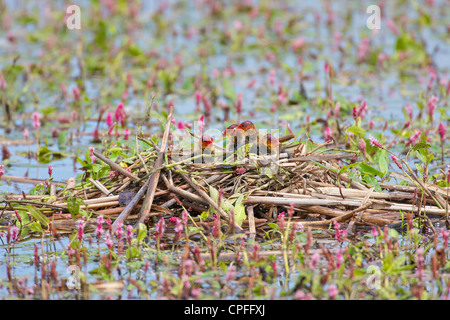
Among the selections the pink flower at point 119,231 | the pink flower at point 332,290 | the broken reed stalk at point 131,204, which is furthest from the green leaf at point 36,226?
the pink flower at point 332,290

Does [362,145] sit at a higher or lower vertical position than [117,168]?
higher

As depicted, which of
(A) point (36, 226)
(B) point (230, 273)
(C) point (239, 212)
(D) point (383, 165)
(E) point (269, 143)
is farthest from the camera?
(D) point (383, 165)

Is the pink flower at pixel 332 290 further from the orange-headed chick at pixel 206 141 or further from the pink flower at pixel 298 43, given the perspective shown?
the pink flower at pixel 298 43

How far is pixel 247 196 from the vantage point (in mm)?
4809

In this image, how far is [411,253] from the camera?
169 inches

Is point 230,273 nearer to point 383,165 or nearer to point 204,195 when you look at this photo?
point 204,195

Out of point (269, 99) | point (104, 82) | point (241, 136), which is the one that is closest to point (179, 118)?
point (269, 99)

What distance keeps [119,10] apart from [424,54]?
208 inches

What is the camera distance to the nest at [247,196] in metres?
4.79

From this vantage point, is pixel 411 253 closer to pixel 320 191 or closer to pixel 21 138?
pixel 320 191

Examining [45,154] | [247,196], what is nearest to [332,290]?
[247,196]

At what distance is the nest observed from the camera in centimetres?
479

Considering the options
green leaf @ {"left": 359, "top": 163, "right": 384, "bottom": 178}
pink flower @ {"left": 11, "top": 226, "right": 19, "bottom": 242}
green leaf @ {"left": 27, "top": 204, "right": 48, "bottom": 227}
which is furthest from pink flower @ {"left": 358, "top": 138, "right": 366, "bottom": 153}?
pink flower @ {"left": 11, "top": 226, "right": 19, "bottom": 242}
